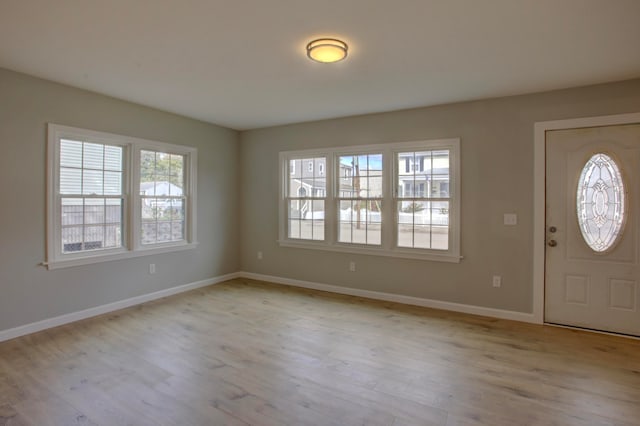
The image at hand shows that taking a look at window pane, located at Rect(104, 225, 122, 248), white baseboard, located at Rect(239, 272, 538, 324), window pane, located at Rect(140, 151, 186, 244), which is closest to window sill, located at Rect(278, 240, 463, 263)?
white baseboard, located at Rect(239, 272, 538, 324)

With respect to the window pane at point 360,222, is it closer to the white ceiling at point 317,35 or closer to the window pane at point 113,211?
the white ceiling at point 317,35

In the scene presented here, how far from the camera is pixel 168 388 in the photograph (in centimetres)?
249

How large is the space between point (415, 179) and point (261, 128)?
9.01 feet

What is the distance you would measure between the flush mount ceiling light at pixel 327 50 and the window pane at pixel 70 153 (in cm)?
289

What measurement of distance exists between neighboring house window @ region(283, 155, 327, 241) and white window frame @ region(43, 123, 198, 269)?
1.46 metres

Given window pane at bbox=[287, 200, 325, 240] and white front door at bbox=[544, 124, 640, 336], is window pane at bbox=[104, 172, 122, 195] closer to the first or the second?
window pane at bbox=[287, 200, 325, 240]

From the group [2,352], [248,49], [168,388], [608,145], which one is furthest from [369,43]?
[2,352]

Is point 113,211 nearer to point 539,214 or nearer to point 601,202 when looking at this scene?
point 539,214

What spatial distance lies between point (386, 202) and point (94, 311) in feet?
12.5

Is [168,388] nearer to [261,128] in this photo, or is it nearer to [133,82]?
[133,82]

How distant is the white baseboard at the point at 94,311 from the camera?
3404 mm

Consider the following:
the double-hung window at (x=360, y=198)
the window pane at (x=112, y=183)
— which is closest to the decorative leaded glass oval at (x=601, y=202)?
the double-hung window at (x=360, y=198)

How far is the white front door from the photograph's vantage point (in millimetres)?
3453

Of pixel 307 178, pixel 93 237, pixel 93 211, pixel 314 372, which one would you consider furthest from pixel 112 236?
pixel 314 372
